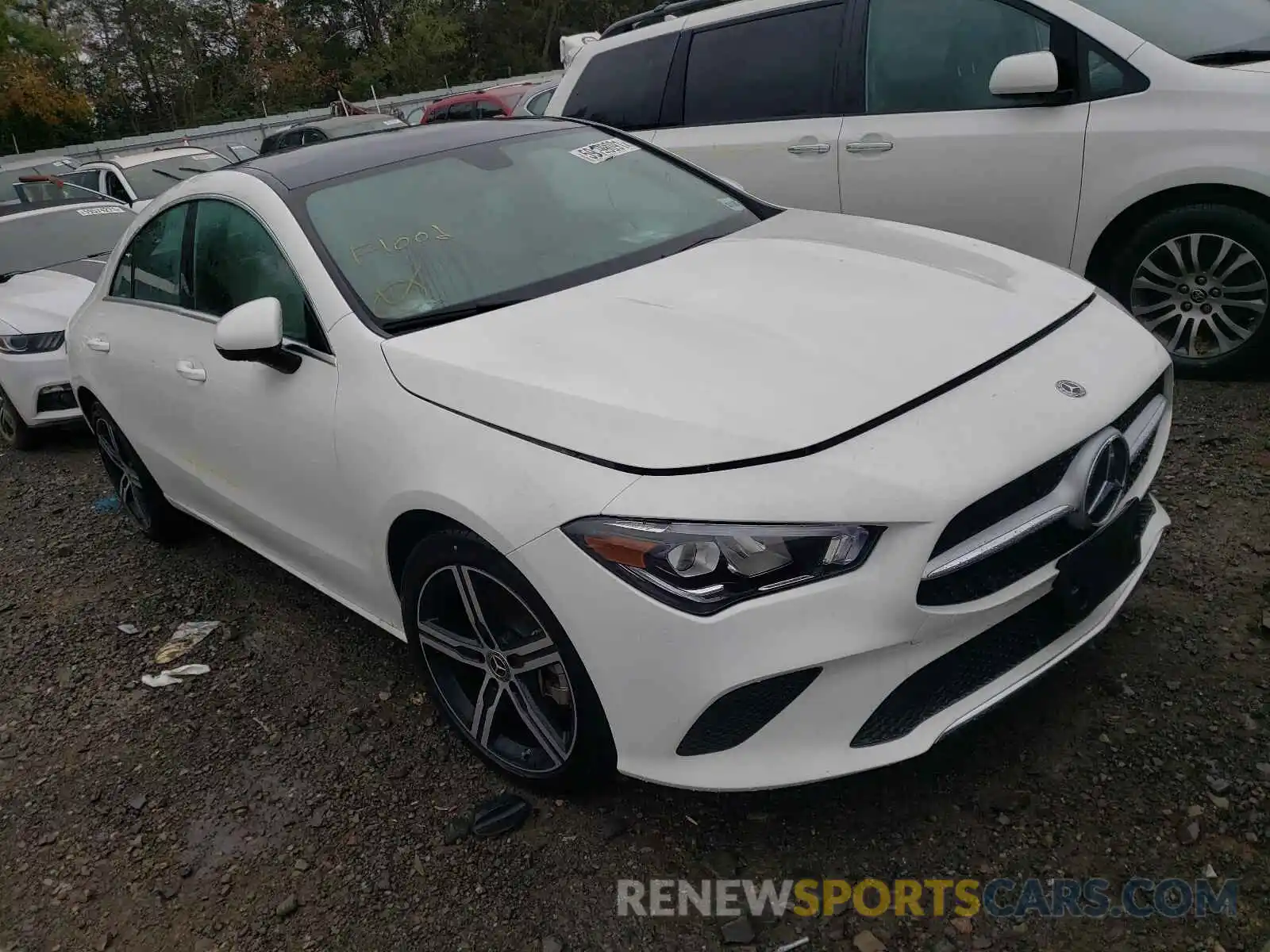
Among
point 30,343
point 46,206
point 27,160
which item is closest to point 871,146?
point 30,343

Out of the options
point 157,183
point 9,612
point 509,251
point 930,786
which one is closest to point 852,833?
point 930,786

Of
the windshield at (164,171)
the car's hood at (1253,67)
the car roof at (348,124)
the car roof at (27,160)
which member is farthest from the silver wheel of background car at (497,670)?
the car roof at (27,160)

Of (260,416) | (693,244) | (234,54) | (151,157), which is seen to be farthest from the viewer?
(234,54)

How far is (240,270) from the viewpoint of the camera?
3.17 m

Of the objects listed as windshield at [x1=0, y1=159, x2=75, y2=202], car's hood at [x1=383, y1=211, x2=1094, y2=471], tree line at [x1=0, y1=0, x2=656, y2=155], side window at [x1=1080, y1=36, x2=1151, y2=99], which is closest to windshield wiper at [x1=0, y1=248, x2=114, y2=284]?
car's hood at [x1=383, y1=211, x2=1094, y2=471]

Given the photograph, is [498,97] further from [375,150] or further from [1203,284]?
[1203,284]

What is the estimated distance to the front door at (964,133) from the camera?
13.8ft

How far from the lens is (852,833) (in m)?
2.32

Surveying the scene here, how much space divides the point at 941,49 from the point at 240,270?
321 cm

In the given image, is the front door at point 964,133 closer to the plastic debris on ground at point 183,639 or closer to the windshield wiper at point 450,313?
the windshield wiper at point 450,313

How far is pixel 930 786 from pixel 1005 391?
970 millimetres

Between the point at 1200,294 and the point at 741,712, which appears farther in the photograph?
the point at 1200,294

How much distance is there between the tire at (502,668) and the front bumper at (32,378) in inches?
179

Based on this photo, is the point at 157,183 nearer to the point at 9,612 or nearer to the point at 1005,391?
the point at 9,612
